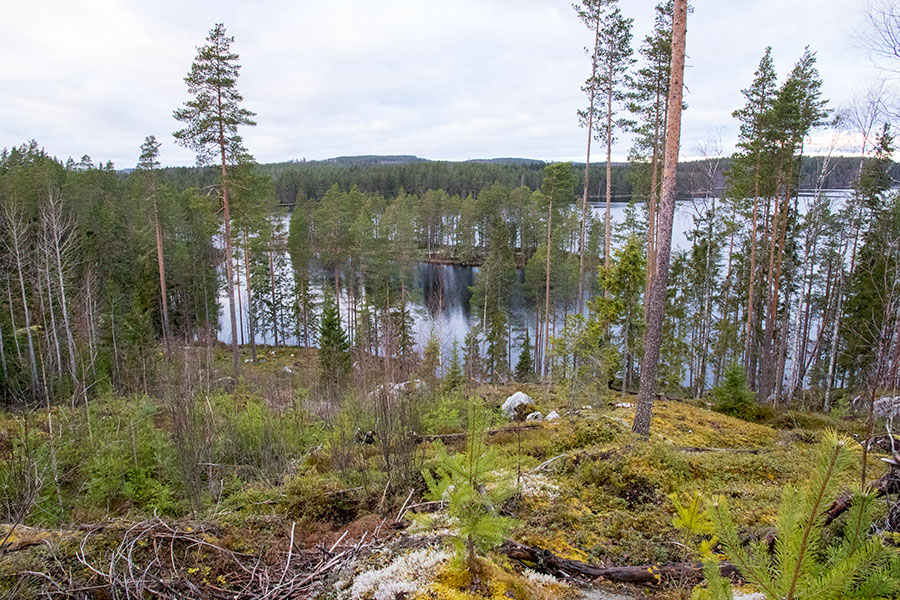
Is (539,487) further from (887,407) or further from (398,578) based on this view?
(887,407)

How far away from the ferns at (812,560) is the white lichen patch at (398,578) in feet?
5.61

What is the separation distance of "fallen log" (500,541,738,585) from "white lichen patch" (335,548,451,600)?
550 mm

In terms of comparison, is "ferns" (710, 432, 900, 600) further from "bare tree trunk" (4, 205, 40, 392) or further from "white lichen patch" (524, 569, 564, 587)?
"bare tree trunk" (4, 205, 40, 392)

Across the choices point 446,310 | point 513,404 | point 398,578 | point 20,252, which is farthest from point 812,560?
point 446,310

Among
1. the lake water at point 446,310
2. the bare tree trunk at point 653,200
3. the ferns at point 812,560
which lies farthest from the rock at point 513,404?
the lake water at point 446,310

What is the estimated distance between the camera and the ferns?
1344 mm

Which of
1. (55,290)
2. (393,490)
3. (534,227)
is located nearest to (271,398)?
(393,490)

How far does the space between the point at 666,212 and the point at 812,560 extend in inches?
252

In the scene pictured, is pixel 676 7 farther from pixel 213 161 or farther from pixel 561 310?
pixel 561 310

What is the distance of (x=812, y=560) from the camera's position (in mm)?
1458

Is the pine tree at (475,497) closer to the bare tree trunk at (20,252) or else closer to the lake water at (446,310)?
the bare tree trunk at (20,252)

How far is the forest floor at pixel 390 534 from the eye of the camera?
2680 millimetres

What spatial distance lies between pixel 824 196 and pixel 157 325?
38.5m

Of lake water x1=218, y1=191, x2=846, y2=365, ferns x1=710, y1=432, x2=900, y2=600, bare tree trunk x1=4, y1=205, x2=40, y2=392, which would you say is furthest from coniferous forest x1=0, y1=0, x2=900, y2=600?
lake water x1=218, y1=191, x2=846, y2=365
